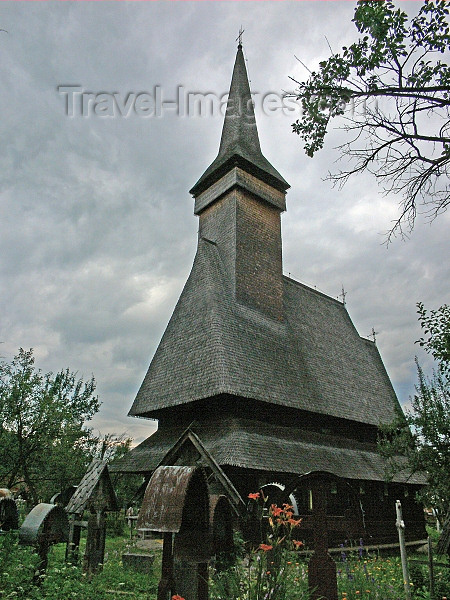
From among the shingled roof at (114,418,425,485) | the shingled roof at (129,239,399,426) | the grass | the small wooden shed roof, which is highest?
the shingled roof at (129,239,399,426)

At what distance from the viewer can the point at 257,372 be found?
1630cm

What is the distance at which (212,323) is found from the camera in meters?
16.8

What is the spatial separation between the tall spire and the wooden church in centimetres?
7

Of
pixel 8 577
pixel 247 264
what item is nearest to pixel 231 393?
pixel 247 264

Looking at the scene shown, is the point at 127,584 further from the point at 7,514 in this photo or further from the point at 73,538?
the point at 7,514

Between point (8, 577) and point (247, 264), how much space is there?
14998 millimetres

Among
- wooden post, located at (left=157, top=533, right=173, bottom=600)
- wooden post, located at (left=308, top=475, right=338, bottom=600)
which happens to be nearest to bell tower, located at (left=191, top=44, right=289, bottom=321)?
wooden post, located at (left=308, top=475, right=338, bottom=600)

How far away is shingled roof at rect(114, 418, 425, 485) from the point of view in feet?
44.7

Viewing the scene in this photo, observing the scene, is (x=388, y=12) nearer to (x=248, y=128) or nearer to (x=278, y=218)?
(x=278, y=218)

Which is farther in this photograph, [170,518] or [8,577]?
[8,577]

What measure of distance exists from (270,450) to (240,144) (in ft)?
48.5

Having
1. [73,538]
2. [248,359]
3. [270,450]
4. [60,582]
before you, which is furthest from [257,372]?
[60,582]

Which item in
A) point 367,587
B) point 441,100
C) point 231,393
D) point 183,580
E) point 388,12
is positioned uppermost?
point 388,12

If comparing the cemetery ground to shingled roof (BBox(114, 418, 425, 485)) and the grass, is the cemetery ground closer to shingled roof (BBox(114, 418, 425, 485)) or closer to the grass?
the grass
